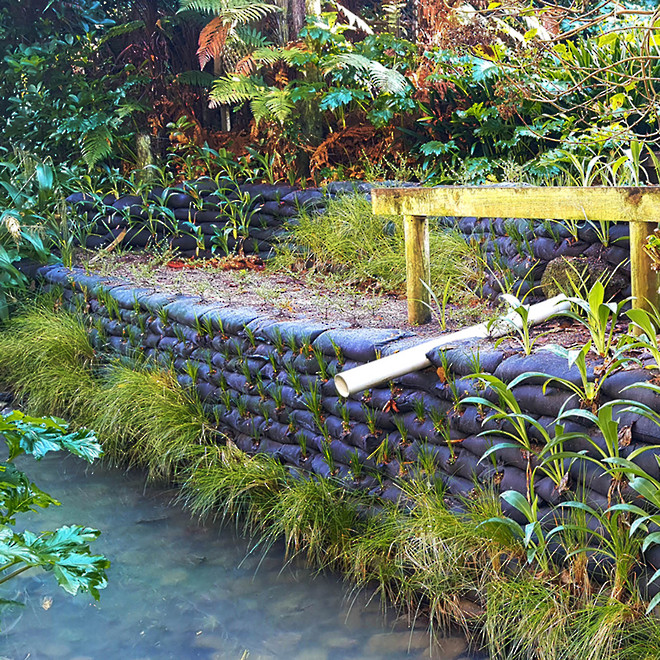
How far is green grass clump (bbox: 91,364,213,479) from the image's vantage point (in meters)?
3.97

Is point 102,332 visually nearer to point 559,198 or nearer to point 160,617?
point 160,617

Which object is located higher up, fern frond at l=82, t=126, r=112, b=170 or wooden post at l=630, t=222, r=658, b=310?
fern frond at l=82, t=126, r=112, b=170

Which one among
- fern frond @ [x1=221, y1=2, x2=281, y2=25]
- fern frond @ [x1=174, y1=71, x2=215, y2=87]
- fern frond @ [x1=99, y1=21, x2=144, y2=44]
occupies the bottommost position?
fern frond @ [x1=174, y1=71, x2=215, y2=87]

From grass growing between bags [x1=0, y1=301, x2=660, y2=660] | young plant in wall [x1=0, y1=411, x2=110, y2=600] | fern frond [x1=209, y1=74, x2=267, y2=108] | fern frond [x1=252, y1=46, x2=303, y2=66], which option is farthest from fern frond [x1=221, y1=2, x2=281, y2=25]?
young plant in wall [x1=0, y1=411, x2=110, y2=600]

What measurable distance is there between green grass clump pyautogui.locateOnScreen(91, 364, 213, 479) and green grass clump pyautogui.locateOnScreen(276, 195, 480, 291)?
1.35 metres

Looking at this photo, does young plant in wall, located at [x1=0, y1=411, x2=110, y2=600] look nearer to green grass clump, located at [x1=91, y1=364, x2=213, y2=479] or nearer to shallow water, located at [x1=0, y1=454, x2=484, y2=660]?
shallow water, located at [x1=0, y1=454, x2=484, y2=660]

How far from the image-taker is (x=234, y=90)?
6.09 metres

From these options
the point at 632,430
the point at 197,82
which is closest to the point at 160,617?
the point at 632,430

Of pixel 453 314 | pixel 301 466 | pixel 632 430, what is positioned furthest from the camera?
pixel 453 314

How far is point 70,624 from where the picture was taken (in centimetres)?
288

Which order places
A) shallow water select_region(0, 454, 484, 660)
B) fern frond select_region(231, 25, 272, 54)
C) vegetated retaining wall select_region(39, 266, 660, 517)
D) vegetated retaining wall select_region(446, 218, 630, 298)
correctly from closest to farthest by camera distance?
1. vegetated retaining wall select_region(39, 266, 660, 517)
2. shallow water select_region(0, 454, 484, 660)
3. vegetated retaining wall select_region(446, 218, 630, 298)
4. fern frond select_region(231, 25, 272, 54)

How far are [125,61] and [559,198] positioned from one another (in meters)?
5.99

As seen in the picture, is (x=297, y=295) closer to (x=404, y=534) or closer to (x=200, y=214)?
(x=200, y=214)

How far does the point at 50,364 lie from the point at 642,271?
3.81m
